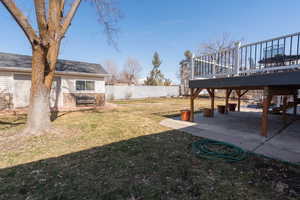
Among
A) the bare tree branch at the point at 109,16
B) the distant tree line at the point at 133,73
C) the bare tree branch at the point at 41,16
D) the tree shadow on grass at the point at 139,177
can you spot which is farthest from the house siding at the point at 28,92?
the distant tree line at the point at 133,73

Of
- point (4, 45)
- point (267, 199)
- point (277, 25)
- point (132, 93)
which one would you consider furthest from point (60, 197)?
point (132, 93)

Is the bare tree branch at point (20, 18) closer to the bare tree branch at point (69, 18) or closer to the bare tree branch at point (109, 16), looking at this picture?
the bare tree branch at point (69, 18)

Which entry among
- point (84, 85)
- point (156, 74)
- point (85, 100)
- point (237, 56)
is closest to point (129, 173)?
point (237, 56)

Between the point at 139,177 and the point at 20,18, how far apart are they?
4756mm

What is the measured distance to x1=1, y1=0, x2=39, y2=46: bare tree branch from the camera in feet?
11.3

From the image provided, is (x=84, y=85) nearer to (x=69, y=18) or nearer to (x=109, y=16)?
(x=109, y=16)

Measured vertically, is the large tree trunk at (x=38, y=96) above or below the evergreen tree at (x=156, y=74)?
below

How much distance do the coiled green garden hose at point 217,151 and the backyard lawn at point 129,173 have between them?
5.9 inches

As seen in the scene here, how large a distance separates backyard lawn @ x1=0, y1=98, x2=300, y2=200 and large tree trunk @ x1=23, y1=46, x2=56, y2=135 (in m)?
0.55

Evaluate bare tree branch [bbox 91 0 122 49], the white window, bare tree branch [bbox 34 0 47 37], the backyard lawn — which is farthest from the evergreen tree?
the backyard lawn

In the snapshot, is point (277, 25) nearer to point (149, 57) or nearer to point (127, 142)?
point (127, 142)

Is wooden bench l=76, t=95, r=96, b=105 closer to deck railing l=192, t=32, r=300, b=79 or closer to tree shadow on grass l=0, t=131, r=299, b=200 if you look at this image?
tree shadow on grass l=0, t=131, r=299, b=200

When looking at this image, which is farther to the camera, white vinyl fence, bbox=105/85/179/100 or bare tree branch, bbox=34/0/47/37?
white vinyl fence, bbox=105/85/179/100

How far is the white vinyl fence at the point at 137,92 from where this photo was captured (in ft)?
55.6
